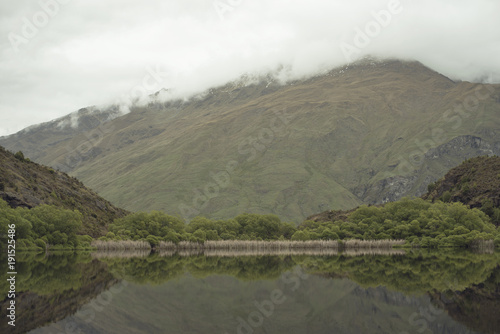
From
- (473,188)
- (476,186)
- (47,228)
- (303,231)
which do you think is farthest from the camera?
(473,188)

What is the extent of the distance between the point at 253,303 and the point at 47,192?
296 ft

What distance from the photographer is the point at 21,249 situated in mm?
68438

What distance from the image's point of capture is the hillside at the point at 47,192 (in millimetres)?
92250

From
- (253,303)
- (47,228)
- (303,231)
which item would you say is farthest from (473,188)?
(253,303)

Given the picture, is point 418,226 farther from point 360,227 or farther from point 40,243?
point 40,243

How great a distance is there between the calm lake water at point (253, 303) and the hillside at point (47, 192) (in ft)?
197

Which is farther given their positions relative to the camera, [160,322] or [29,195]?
[29,195]

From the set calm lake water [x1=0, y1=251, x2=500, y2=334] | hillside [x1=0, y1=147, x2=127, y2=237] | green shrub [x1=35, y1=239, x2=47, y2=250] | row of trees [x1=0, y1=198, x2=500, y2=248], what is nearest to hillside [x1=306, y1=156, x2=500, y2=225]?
row of trees [x1=0, y1=198, x2=500, y2=248]

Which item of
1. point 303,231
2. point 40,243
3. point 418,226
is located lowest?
point 418,226

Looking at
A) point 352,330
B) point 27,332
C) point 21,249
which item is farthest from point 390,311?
point 21,249

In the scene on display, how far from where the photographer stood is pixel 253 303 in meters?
25.7

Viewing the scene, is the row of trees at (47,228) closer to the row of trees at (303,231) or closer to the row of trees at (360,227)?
the row of trees at (303,231)

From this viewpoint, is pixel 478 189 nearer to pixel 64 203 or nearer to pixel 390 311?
pixel 64 203

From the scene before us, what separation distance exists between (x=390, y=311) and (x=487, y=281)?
14016mm
